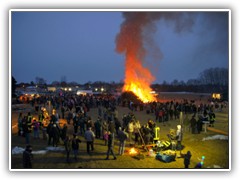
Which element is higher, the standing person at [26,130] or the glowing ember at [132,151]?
the standing person at [26,130]

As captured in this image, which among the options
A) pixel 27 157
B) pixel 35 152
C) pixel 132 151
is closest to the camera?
pixel 27 157

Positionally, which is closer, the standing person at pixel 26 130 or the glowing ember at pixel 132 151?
the glowing ember at pixel 132 151

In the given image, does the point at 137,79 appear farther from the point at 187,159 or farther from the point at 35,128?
the point at 187,159

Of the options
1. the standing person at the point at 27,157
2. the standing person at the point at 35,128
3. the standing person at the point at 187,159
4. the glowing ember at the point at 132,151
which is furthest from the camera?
the standing person at the point at 35,128

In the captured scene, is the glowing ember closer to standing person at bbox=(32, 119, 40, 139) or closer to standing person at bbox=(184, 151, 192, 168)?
standing person at bbox=(184, 151, 192, 168)

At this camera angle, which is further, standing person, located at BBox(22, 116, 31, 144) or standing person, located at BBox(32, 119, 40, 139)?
standing person, located at BBox(32, 119, 40, 139)

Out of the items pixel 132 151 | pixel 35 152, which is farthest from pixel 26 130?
pixel 132 151

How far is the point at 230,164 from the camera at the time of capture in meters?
9.43

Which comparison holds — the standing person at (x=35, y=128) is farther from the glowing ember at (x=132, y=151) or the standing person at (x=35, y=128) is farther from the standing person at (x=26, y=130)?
the glowing ember at (x=132, y=151)

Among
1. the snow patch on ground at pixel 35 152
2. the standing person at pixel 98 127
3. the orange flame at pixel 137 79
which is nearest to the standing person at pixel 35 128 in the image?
the snow patch on ground at pixel 35 152

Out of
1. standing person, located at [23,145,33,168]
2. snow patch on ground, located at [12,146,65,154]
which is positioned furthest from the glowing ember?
standing person, located at [23,145,33,168]

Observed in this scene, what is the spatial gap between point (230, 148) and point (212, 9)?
5638mm
